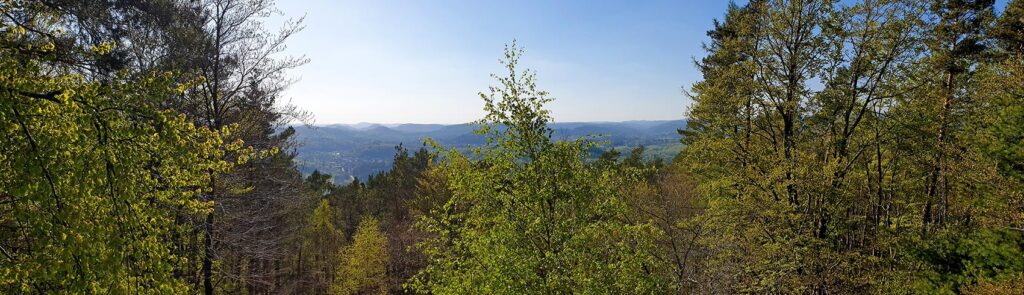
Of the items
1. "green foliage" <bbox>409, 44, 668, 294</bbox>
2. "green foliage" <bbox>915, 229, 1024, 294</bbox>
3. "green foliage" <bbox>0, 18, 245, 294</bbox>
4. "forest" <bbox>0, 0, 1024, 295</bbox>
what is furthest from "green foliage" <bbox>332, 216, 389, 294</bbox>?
"green foliage" <bbox>0, 18, 245, 294</bbox>

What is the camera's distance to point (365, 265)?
101 ft

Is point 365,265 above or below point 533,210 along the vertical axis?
below

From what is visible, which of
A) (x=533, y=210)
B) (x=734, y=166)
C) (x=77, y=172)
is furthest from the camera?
(x=734, y=166)

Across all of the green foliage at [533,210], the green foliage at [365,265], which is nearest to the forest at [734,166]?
the green foliage at [533,210]

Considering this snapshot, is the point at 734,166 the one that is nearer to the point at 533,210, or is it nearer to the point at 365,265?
the point at 533,210

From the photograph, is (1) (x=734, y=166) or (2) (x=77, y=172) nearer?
(2) (x=77, y=172)

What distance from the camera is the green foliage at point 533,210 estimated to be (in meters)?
9.87

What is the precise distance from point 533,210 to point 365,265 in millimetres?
23210

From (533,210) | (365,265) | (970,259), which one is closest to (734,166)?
(970,259)

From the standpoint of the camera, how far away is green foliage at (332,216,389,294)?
30.1m

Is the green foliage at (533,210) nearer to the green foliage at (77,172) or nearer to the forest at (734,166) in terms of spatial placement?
the forest at (734,166)

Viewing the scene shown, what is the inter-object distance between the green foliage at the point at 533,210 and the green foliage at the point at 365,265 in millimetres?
20669

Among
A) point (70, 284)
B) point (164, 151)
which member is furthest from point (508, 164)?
point (70, 284)

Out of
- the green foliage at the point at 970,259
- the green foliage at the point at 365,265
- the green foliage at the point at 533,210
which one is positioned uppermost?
the green foliage at the point at 533,210
